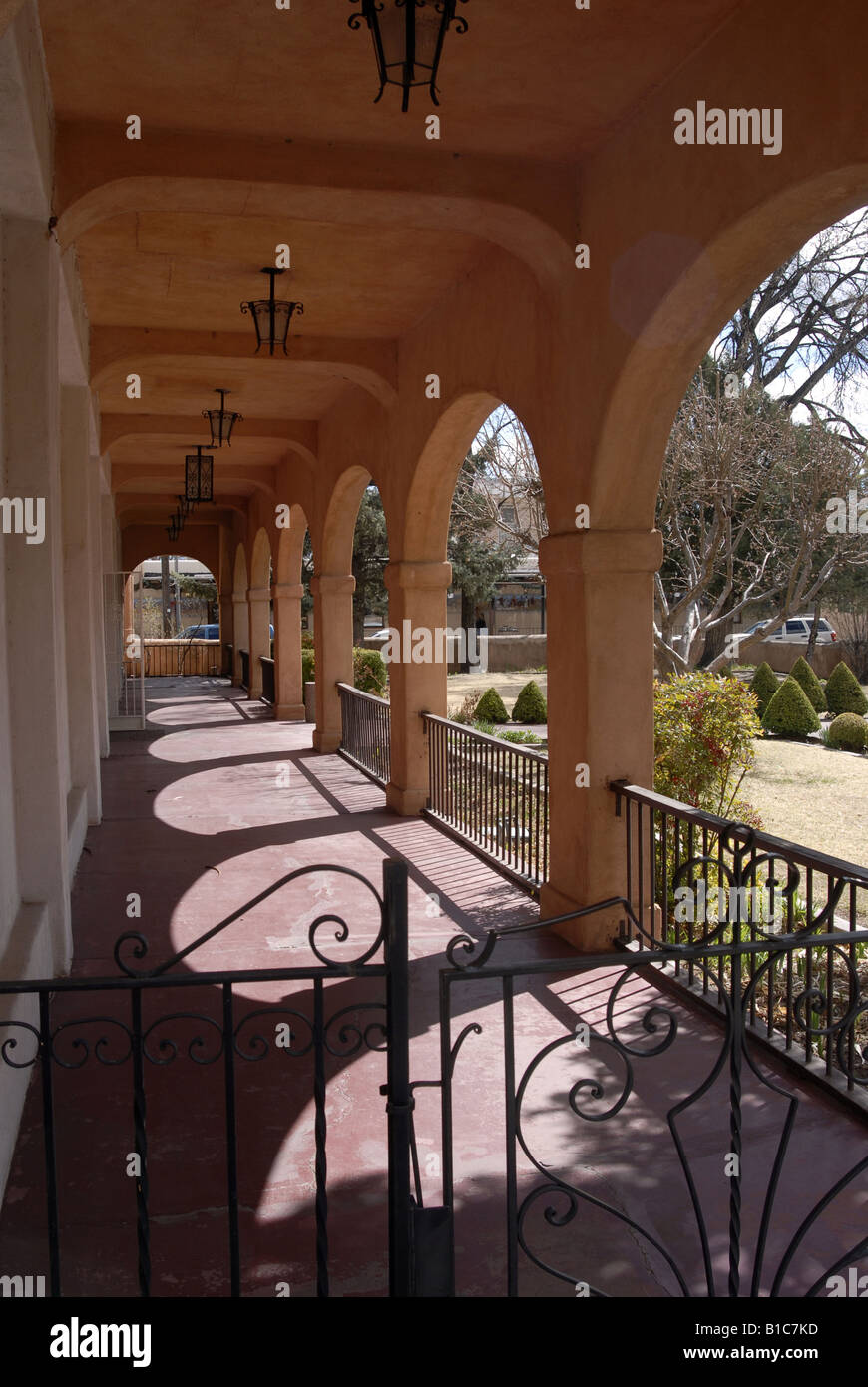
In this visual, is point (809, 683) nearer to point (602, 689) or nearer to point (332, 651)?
point (332, 651)

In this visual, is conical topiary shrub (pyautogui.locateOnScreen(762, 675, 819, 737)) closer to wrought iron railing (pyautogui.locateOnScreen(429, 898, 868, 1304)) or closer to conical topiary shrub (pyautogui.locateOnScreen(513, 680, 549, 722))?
conical topiary shrub (pyautogui.locateOnScreen(513, 680, 549, 722))

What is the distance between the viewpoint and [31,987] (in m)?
2.11

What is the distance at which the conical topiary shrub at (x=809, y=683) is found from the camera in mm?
19250

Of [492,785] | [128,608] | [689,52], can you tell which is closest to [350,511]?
[492,785]

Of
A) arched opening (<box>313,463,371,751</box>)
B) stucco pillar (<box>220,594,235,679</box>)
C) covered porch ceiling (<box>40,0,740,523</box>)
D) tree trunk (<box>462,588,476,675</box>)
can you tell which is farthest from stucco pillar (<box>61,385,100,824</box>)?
tree trunk (<box>462,588,476,675</box>)

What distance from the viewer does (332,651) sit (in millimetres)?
13500

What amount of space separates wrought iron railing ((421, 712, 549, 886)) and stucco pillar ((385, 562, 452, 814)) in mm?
140

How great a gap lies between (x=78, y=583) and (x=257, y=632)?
42.7 feet

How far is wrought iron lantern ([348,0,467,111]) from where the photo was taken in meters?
3.21

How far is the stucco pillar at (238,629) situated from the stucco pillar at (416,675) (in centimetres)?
1318

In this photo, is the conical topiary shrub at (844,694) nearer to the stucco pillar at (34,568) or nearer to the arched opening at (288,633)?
the arched opening at (288,633)

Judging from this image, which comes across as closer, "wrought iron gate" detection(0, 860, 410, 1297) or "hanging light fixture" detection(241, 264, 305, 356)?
"wrought iron gate" detection(0, 860, 410, 1297)
